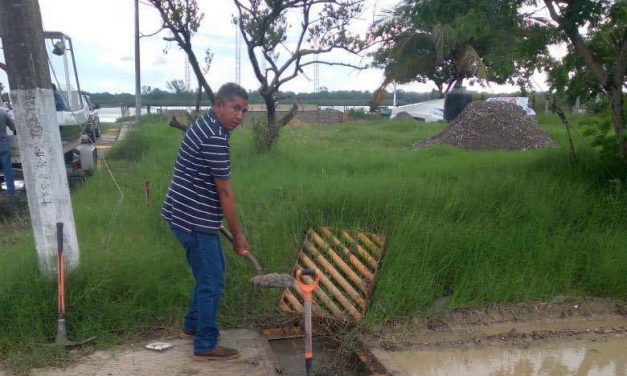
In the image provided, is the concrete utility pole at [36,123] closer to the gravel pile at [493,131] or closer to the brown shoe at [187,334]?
the brown shoe at [187,334]

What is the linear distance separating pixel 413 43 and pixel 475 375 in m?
20.2

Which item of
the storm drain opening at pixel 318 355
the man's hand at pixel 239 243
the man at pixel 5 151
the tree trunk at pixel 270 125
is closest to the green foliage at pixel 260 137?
the tree trunk at pixel 270 125

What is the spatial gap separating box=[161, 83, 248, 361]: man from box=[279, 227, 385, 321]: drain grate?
0.99 meters

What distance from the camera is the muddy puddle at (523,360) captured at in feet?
14.0

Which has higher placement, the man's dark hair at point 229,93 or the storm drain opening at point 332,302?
the man's dark hair at point 229,93

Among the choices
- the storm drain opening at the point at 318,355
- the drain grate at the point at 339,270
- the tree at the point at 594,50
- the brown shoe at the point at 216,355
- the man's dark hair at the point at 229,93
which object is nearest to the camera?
the man's dark hair at the point at 229,93

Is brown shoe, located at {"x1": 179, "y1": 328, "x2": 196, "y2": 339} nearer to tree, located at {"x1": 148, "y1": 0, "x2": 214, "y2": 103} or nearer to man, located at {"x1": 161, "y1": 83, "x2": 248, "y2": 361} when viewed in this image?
man, located at {"x1": 161, "y1": 83, "x2": 248, "y2": 361}

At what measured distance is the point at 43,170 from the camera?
4402 mm

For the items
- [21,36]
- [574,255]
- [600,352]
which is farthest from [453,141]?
[21,36]

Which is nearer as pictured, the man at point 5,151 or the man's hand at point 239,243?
the man's hand at point 239,243

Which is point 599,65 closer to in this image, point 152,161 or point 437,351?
point 437,351

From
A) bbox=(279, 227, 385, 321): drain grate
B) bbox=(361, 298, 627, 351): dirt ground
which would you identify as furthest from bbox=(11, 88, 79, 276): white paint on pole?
bbox=(361, 298, 627, 351): dirt ground

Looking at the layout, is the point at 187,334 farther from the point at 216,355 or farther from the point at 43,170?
the point at 43,170

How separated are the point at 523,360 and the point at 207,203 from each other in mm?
2508
